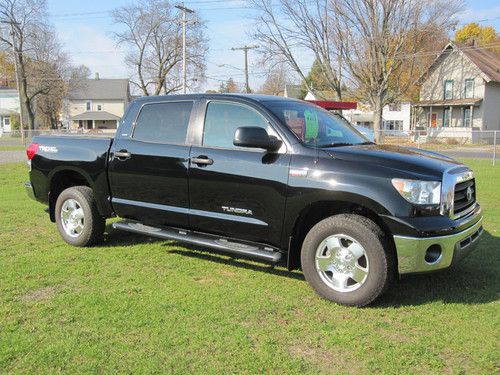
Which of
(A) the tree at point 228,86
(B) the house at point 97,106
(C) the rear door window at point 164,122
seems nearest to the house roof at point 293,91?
(A) the tree at point 228,86

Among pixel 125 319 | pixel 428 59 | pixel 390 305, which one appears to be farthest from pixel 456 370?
pixel 428 59

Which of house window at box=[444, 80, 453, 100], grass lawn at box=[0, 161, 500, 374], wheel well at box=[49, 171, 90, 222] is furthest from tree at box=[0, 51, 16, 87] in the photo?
grass lawn at box=[0, 161, 500, 374]

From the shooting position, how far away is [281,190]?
15.5ft

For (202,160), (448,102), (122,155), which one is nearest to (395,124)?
(448,102)

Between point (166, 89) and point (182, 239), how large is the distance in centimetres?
5853

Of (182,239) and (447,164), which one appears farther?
(182,239)

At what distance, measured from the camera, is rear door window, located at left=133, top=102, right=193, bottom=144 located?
5617 millimetres

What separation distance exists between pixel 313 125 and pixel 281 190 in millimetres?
902

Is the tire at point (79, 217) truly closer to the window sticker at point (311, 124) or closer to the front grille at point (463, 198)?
the window sticker at point (311, 124)

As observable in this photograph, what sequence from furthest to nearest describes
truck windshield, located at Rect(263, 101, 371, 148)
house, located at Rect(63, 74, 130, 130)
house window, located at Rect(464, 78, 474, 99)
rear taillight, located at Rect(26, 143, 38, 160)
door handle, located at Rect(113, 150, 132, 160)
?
house, located at Rect(63, 74, 130, 130) < house window, located at Rect(464, 78, 474, 99) < rear taillight, located at Rect(26, 143, 38, 160) < door handle, located at Rect(113, 150, 132, 160) < truck windshield, located at Rect(263, 101, 371, 148)

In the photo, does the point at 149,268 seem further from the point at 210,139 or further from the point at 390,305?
the point at 390,305

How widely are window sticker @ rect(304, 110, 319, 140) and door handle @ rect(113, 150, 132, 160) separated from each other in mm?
2085

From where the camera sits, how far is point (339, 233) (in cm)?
445

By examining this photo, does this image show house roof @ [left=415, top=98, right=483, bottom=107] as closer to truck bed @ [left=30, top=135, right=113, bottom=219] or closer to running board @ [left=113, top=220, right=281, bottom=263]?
truck bed @ [left=30, top=135, right=113, bottom=219]
